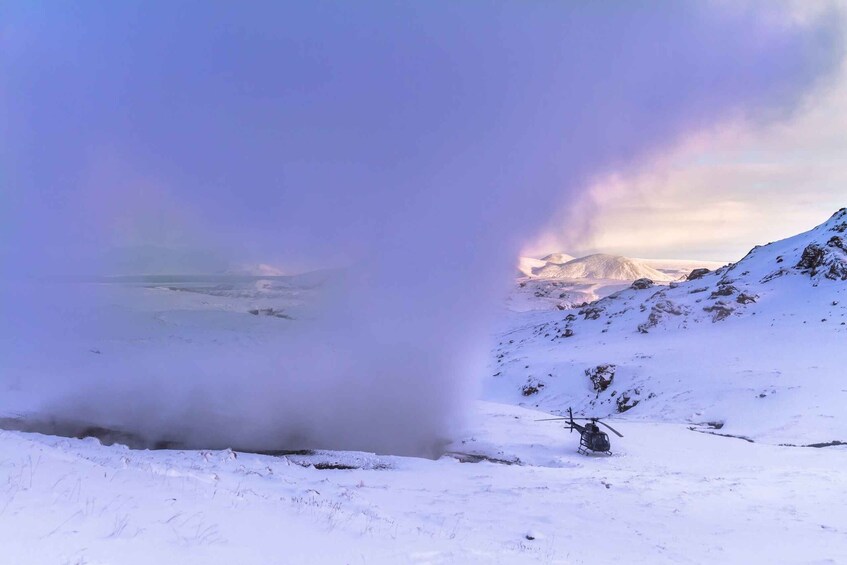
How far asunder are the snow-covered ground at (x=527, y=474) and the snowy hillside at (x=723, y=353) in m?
0.21

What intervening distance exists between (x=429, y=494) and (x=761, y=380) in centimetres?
2514

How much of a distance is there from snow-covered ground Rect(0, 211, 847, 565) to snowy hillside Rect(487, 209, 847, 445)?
8.2 inches

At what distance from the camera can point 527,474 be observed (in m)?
17.2

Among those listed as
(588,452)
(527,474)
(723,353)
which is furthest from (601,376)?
(527,474)

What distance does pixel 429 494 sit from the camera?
1450cm

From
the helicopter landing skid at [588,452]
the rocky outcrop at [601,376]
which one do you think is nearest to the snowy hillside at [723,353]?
the rocky outcrop at [601,376]

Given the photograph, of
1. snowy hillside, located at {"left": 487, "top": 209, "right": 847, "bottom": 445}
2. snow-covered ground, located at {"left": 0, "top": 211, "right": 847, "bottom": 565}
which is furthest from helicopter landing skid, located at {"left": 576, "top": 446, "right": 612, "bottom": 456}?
snowy hillside, located at {"left": 487, "top": 209, "right": 847, "bottom": 445}

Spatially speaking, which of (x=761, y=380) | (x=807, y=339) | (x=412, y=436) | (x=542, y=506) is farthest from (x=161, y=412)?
(x=807, y=339)

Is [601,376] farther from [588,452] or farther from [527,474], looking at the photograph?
[527,474]

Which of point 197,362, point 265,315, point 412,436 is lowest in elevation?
point 412,436

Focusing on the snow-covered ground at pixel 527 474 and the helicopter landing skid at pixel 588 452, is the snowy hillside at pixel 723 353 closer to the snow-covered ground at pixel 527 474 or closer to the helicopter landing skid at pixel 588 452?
the snow-covered ground at pixel 527 474

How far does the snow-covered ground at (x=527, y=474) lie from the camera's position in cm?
773

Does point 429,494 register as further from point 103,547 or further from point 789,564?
point 103,547

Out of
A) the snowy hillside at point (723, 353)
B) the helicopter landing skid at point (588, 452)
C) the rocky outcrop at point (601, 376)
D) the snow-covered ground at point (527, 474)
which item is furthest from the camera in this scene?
the rocky outcrop at point (601, 376)
